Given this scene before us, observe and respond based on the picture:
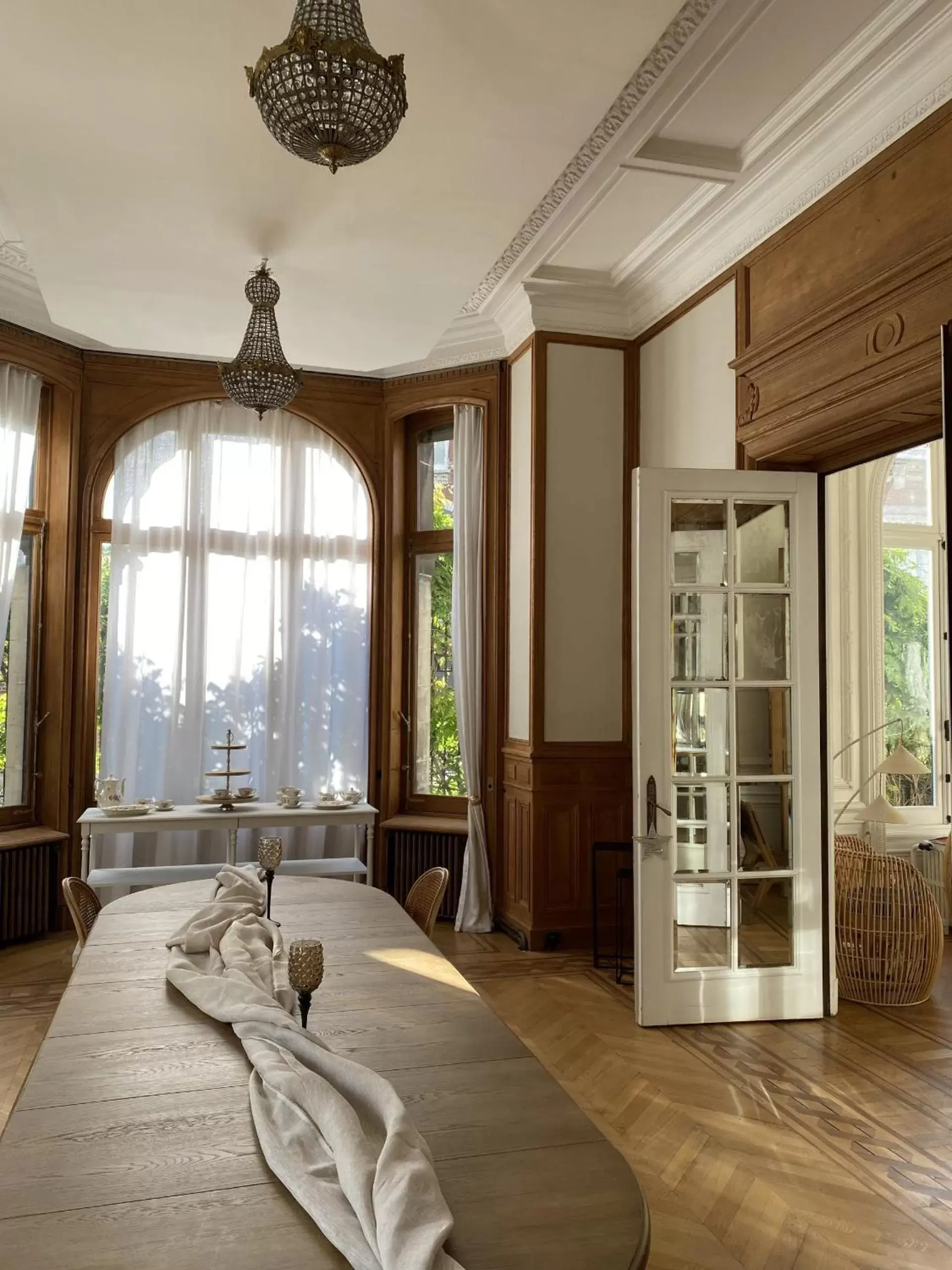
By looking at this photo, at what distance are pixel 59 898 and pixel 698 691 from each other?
4.05 metres

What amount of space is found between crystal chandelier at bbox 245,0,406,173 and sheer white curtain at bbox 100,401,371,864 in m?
4.28

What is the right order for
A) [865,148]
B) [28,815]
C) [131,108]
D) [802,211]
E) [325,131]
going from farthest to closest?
1. [28,815]
2. [802,211]
3. [865,148]
4. [131,108]
5. [325,131]

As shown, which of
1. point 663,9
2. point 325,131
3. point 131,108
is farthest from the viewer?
point 131,108

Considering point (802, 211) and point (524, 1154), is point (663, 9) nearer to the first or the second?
point (802, 211)

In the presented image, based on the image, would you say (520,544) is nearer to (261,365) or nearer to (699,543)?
(699,543)

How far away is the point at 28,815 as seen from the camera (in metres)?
5.85

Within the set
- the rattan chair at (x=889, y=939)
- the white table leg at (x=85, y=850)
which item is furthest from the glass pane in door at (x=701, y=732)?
the white table leg at (x=85, y=850)

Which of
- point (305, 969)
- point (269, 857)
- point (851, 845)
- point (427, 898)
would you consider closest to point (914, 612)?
point (851, 845)

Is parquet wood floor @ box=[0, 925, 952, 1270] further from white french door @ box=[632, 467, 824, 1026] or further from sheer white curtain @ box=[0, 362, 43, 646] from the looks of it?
sheer white curtain @ box=[0, 362, 43, 646]

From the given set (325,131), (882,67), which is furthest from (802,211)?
(325,131)

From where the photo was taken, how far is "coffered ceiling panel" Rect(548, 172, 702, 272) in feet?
14.3

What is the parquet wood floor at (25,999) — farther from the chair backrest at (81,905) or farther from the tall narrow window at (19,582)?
the tall narrow window at (19,582)

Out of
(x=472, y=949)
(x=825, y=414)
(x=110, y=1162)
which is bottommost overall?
(x=472, y=949)

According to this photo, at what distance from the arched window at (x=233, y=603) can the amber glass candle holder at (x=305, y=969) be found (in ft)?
14.3
